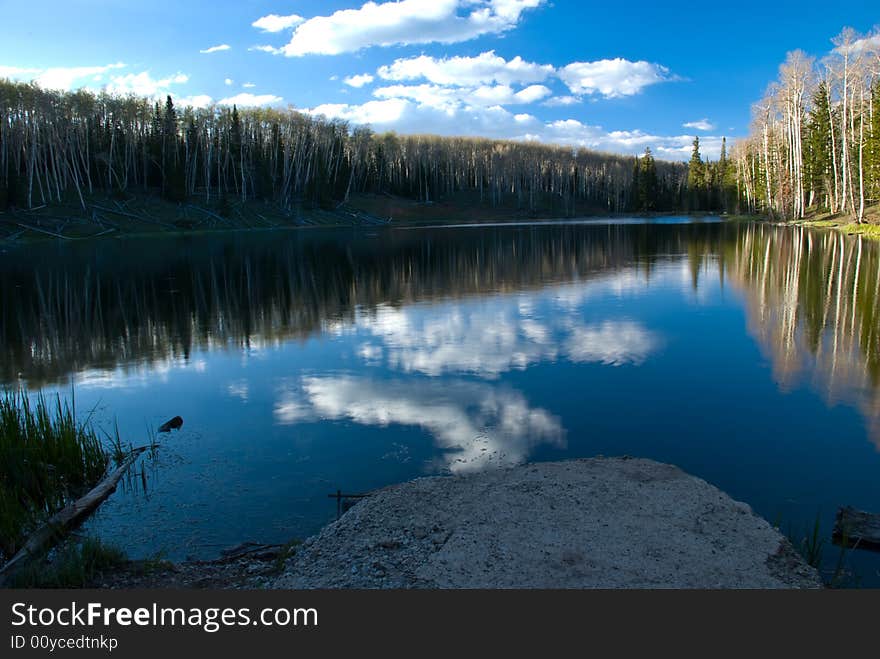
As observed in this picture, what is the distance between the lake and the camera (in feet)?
26.1

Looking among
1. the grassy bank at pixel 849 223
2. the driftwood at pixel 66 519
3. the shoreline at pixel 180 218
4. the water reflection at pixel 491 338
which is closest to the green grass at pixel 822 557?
the water reflection at pixel 491 338

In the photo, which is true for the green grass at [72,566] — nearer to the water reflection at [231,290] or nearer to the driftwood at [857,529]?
the driftwood at [857,529]

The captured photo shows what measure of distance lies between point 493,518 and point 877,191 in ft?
182

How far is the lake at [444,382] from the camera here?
7.95m

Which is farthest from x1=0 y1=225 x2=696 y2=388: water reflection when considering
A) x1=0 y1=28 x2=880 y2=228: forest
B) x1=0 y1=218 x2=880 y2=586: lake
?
x1=0 y1=28 x2=880 y2=228: forest

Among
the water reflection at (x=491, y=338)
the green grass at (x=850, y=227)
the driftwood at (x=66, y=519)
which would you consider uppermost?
the green grass at (x=850, y=227)

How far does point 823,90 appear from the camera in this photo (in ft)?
210

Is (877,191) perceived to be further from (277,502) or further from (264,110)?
(264,110)

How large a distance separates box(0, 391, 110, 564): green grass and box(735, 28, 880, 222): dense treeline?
48.9 metres

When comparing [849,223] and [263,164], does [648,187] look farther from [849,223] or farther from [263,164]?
[849,223]

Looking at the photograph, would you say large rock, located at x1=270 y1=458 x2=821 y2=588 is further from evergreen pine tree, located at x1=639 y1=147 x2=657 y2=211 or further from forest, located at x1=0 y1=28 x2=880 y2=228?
evergreen pine tree, located at x1=639 y1=147 x2=657 y2=211

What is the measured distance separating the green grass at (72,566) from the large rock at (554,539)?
5.70ft

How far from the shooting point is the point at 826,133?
215 feet

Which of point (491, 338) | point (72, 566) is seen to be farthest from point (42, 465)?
point (491, 338)
